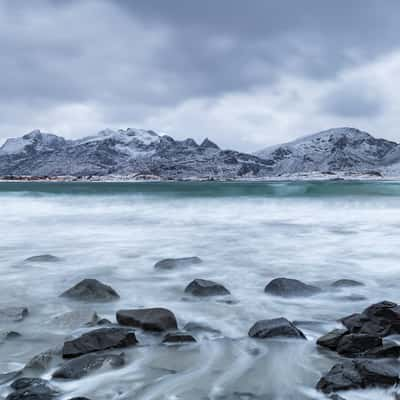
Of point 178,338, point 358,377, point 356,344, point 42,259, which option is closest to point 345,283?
point 356,344

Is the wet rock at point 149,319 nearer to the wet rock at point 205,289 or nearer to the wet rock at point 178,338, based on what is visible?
the wet rock at point 178,338

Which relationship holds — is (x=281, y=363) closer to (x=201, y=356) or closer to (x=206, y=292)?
(x=201, y=356)

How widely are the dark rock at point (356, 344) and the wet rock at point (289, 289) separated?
123 inches

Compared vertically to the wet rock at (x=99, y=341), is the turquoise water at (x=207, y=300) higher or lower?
lower

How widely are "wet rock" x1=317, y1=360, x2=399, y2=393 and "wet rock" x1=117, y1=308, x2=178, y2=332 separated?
2661 millimetres

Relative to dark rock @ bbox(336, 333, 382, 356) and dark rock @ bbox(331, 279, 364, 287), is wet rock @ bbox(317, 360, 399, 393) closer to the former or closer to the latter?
dark rock @ bbox(336, 333, 382, 356)

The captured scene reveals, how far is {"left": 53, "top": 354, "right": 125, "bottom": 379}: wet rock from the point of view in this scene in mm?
5156

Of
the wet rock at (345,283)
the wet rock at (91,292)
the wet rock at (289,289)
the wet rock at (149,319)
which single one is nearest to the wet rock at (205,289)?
the wet rock at (289,289)

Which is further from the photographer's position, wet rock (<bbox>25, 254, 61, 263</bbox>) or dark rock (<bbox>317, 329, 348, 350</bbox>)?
wet rock (<bbox>25, 254, 61, 263</bbox>)

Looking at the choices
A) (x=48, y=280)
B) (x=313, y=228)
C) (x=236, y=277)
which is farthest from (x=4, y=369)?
(x=313, y=228)

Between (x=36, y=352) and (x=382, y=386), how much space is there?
4321 millimetres

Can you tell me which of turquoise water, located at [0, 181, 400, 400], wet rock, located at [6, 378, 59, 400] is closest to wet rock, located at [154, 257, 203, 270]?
turquoise water, located at [0, 181, 400, 400]

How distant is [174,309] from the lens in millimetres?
8211

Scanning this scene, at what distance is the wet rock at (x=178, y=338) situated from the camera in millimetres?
6363
